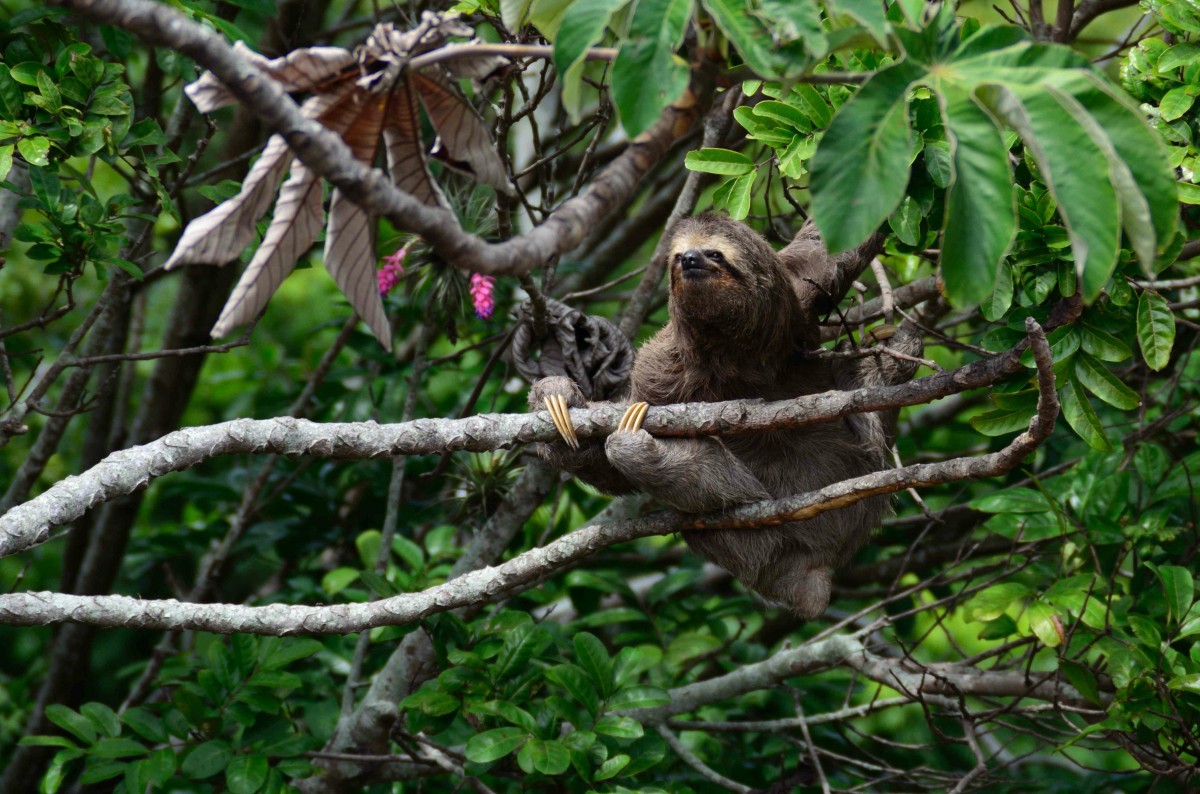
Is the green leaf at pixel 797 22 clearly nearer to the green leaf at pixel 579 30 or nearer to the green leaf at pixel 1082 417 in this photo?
the green leaf at pixel 579 30

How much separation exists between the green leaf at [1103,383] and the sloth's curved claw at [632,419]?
157 centimetres

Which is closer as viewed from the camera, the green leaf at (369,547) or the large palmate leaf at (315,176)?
the large palmate leaf at (315,176)

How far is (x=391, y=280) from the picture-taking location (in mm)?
4762

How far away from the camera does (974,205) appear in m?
2.05

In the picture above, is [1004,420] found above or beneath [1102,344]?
beneath

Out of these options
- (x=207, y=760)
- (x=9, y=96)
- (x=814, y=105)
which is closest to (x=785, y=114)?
(x=814, y=105)

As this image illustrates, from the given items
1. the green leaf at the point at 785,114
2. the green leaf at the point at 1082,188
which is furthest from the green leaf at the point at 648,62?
the green leaf at the point at 785,114

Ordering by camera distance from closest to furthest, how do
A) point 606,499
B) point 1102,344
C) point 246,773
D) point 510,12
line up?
point 510,12 → point 1102,344 → point 246,773 → point 606,499

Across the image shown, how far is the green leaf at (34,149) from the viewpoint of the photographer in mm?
4164

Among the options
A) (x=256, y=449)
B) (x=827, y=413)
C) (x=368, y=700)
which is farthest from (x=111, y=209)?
(x=827, y=413)

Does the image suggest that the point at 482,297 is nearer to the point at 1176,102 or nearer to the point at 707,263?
the point at 707,263

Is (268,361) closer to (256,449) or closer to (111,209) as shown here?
(111,209)

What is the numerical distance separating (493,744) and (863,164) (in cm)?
306

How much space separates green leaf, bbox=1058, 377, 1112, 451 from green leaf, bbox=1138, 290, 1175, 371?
0.25 m
